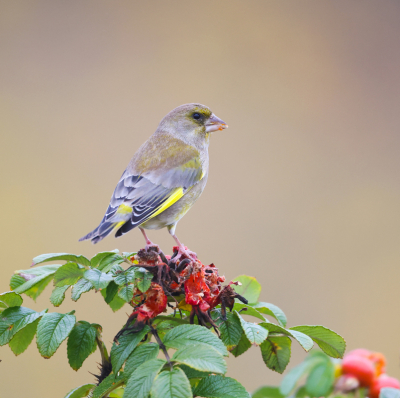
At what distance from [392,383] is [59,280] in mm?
621

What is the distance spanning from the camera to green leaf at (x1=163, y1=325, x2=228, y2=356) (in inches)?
26.2

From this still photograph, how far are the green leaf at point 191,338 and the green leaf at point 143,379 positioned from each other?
0.14 feet

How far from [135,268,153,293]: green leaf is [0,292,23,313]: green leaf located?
0.78 feet

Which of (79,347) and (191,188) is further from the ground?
(191,188)

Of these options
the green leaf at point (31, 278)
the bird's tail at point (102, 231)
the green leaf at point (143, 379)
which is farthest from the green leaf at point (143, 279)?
the bird's tail at point (102, 231)

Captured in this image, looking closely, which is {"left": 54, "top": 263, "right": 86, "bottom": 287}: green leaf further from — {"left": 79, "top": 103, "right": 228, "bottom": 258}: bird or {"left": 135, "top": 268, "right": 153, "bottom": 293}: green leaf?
{"left": 79, "top": 103, "right": 228, "bottom": 258}: bird

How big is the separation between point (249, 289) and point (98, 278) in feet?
1.30

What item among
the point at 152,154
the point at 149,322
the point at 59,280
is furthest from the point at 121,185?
the point at 149,322

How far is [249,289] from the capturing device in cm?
105

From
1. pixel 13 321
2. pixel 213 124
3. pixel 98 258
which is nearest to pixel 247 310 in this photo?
pixel 98 258

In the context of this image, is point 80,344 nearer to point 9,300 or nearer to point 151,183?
point 9,300

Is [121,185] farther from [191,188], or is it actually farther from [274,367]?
[274,367]

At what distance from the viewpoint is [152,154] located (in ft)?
5.55

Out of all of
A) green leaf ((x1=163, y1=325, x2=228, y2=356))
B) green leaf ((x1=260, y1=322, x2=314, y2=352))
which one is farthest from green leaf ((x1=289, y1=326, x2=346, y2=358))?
green leaf ((x1=163, y1=325, x2=228, y2=356))
